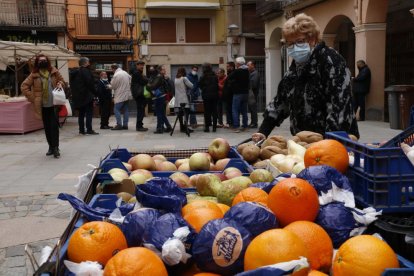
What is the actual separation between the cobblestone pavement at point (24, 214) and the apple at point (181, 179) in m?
1.48

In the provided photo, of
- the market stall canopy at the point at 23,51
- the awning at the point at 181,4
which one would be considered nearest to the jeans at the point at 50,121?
the market stall canopy at the point at 23,51

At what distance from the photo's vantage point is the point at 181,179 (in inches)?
134

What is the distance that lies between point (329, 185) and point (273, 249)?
25.4 inches

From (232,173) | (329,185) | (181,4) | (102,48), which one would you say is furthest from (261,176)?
(102,48)

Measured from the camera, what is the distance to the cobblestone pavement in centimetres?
407

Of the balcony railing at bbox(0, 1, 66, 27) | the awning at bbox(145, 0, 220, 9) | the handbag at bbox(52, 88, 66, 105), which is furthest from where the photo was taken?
the awning at bbox(145, 0, 220, 9)

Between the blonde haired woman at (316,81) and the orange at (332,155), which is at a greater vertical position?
the blonde haired woman at (316,81)

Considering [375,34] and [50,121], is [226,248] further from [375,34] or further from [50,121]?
[375,34]

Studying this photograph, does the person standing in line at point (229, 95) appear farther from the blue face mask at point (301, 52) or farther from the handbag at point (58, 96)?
the blue face mask at point (301, 52)

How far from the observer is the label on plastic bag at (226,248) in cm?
Answer: 173

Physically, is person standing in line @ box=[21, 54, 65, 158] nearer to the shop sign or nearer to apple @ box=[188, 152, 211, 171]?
apple @ box=[188, 152, 211, 171]

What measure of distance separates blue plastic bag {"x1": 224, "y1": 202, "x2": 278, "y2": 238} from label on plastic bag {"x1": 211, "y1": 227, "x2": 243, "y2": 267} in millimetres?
121

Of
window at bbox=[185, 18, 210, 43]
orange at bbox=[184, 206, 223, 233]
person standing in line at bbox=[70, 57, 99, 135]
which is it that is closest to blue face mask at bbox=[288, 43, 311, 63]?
orange at bbox=[184, 206, 223, 233]

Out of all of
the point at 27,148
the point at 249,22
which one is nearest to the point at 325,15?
the point at 27,148
